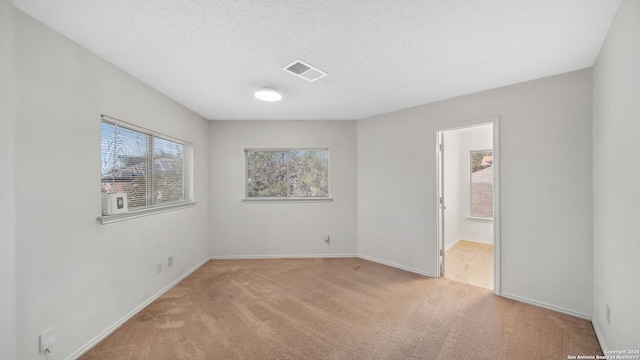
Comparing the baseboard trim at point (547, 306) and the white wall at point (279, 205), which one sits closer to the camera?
the baseboard trim at point (547, 306)

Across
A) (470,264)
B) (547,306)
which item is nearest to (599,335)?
(547,306)

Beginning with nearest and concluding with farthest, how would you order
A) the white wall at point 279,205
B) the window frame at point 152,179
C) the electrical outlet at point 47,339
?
Result: the electrical outlet at point 47,339 → the window frame at point 152,179 → the white wall at point 279,205

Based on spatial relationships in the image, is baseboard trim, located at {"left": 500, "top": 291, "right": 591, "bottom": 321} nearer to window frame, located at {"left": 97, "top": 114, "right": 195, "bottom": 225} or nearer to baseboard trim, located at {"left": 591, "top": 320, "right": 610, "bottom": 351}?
baseboard trim, located at {"left": 591, "top": 320, "right": 610, "bottom": 351}

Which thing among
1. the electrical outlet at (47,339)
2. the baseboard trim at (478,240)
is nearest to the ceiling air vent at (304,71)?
the electrical outlet at (47,339)

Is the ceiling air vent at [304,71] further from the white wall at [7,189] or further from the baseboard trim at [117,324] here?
the baseboard trim at [117,324]

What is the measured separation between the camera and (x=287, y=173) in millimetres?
4340

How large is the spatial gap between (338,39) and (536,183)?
2539 millimetres

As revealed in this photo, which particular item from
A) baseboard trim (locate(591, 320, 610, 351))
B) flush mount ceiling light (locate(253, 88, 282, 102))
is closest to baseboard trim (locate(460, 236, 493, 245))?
baseboard trim (locate(591, 320, 610, 351))

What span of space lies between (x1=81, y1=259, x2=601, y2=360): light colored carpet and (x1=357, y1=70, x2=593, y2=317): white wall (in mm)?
325

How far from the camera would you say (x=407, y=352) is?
6.20 ft

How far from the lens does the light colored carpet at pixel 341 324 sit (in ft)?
6.24

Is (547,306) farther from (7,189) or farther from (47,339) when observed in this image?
(7,189)

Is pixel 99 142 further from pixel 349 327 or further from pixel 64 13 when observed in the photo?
pixel 349 327

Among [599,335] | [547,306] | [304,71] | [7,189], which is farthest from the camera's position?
[547,306]
